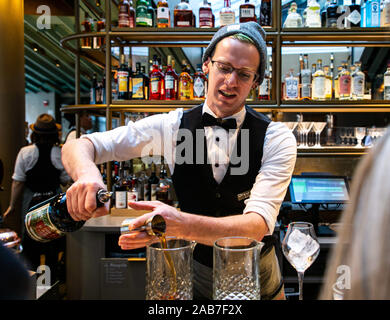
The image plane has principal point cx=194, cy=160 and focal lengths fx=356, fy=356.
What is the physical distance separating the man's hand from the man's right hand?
4.5 inches

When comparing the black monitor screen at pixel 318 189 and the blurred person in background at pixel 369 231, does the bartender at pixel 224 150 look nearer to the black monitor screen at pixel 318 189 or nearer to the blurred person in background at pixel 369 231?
the blurred person in background at pixel 369 231

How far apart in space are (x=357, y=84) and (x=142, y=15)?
1686mm

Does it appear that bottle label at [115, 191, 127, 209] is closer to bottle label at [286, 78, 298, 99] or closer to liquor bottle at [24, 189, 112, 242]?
bottle label at [286, 78, 298, 99]

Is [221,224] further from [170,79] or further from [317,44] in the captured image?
[317,44]

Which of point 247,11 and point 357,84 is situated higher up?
point 247,11

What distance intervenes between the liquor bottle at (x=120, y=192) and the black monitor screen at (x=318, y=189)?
1.21 meters

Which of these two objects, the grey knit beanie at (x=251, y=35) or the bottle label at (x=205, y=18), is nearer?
the grey knit beanie at (x=251, y=35)

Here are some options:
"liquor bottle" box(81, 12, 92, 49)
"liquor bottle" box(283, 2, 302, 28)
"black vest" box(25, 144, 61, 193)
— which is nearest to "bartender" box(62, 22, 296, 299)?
"liquor bottle" box(283, 2, 302, 28)

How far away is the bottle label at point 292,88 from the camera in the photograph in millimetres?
2643

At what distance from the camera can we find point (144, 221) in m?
0.82

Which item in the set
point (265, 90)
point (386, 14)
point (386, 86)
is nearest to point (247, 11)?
point (265, 90)

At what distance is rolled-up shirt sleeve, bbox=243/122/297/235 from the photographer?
1263 mm

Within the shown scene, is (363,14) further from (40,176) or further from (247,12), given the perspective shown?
(40,176)

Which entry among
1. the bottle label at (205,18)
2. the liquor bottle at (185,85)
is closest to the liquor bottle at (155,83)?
the liquor bottle at (185,85)
